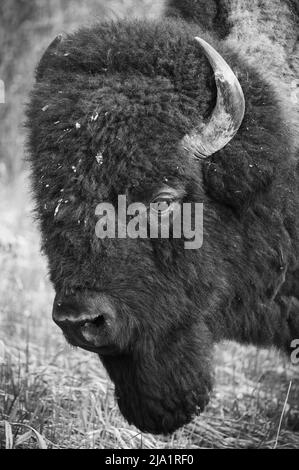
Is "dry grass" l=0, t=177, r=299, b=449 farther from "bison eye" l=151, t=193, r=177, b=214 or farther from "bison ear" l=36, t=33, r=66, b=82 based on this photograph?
"bison eye" l=151, t=193, r=177, b=214

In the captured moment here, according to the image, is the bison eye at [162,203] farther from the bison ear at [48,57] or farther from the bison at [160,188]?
the bison ear at [48,57]

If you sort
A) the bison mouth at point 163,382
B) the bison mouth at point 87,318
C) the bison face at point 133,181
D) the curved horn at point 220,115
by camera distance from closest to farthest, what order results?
1. the bison mouth at point 87,318
2. the bison face at point 133,181
3. the curved horn at point 220,115
4. the bison mouth at point 163,382

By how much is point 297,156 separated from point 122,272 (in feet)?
3.99

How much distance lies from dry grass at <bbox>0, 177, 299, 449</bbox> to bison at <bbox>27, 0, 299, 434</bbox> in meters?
0.61

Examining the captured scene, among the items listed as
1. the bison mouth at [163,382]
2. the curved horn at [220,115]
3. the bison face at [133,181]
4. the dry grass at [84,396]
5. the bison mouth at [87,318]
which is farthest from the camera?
the dry grass at [84,396]

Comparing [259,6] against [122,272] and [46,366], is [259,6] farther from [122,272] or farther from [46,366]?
[46,366]

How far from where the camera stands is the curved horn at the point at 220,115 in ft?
10.8

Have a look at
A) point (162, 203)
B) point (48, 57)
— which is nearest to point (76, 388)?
point (162, 203)

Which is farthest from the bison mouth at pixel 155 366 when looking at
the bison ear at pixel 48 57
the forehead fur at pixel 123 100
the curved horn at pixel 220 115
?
the bison ear at pixel 48 57

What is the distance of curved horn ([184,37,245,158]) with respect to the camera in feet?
10.8

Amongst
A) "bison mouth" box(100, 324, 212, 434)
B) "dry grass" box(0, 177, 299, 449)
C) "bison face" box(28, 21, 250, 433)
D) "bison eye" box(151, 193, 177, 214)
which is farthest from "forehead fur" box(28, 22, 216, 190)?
"dry grass" box(0, 177, 299, 449)

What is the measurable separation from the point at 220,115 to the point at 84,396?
7.76 ft

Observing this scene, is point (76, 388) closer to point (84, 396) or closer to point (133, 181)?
point (84, 396)
